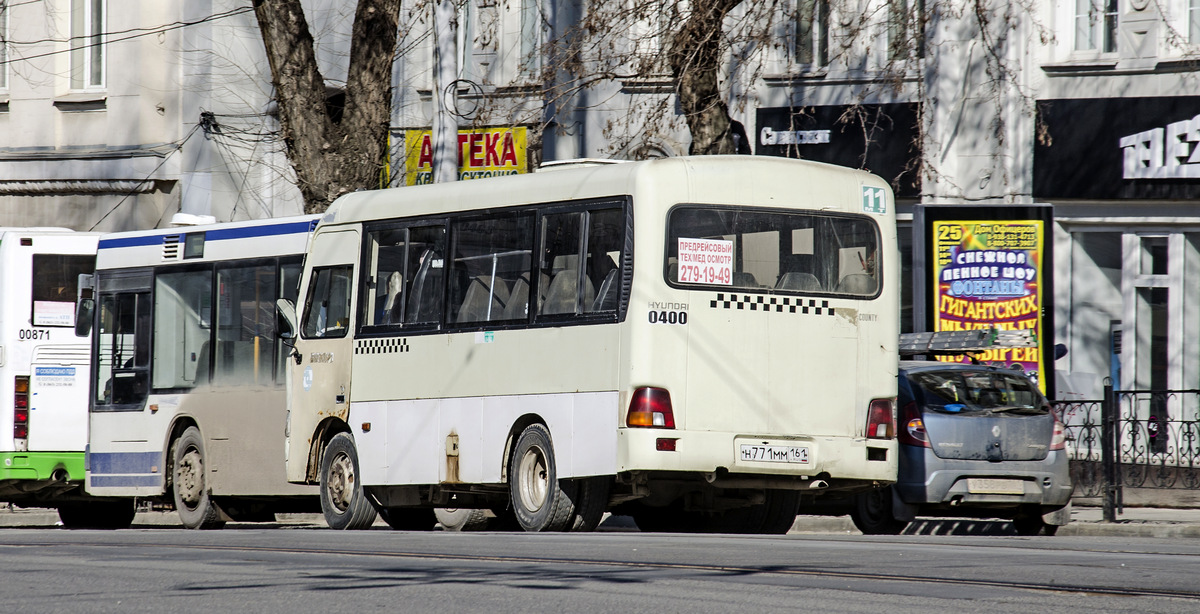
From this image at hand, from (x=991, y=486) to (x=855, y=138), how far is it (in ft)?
30.8

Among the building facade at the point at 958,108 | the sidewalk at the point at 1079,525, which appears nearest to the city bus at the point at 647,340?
the sidewalk at the point at 1079,525

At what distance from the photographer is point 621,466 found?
507 inches

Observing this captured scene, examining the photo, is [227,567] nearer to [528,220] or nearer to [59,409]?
[528,220]

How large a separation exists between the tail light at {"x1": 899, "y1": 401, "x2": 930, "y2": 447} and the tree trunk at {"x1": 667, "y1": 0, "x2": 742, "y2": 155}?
15.8 ft

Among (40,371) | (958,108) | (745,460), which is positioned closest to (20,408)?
(40,371)

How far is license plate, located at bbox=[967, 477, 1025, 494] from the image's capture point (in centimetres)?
1487

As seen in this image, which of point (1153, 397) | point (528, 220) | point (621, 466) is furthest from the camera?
point (1153, 397)

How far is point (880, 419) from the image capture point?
544 inches

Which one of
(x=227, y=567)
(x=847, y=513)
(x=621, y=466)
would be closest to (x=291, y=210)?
(x=847, y=513)

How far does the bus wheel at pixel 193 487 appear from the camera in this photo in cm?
1781

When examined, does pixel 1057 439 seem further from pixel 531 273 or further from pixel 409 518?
pixel 409 518

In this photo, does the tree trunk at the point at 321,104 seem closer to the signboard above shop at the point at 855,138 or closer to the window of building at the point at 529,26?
the signboard above shop at the point at 855,138

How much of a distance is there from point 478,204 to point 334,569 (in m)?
6.21

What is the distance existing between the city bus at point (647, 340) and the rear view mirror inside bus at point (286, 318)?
1.52 m
